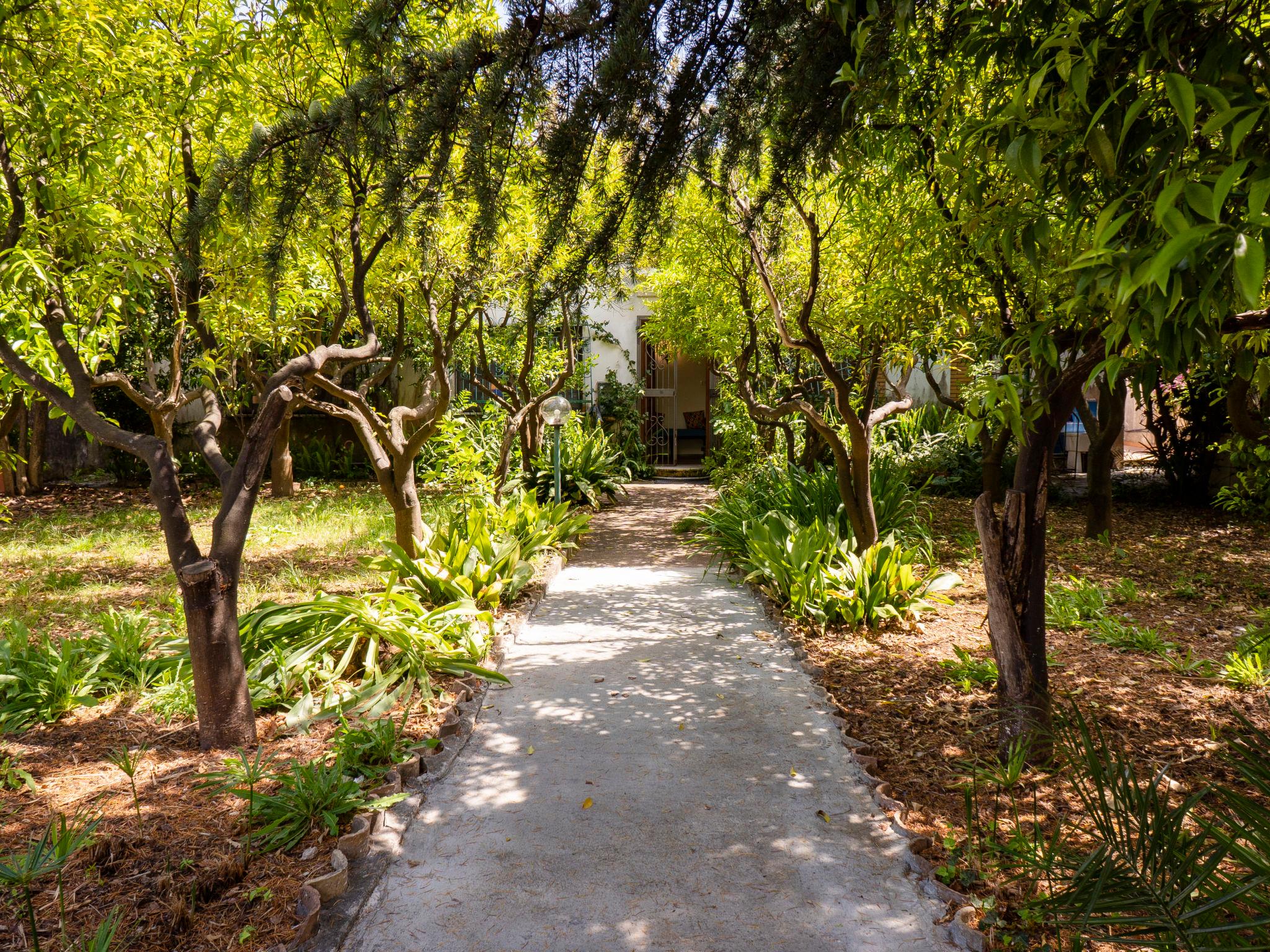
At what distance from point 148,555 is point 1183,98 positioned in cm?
913

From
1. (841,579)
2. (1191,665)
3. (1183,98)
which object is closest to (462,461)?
(841,579)

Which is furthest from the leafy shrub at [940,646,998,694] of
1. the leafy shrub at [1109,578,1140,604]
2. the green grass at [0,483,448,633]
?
the green grass at [0,483,448,633]

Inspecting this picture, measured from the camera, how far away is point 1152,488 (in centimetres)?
1052

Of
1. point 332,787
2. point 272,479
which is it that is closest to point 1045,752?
point 332,787

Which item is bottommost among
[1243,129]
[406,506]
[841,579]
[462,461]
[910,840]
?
[910,840]

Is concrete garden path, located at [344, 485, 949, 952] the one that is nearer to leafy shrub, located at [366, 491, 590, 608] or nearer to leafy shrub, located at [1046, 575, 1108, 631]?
leafy shrub, located at [366, 491, 590, 608]

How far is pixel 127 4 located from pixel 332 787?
455 centimetres

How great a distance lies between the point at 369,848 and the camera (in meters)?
2.96

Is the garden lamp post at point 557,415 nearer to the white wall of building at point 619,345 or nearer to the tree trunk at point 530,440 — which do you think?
the tree trunk at point 530,440

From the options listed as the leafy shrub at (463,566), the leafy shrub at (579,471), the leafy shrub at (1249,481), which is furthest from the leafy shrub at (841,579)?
the leafy shrub at (579,471)

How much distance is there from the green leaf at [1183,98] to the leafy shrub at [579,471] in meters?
9.82

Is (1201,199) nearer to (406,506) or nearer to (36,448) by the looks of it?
(406,506)

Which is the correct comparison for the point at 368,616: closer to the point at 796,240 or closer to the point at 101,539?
the point at 796,240

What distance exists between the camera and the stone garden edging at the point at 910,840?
244cm
